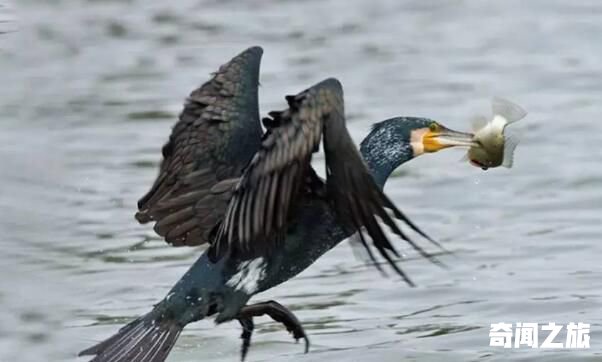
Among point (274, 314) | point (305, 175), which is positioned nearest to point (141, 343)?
point (274, 314)

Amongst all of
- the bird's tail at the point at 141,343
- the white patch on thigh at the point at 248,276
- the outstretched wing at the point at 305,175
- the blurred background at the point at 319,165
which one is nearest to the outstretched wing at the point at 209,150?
the white patch on thigh at the point at 248,276

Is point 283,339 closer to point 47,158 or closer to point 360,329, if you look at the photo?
point 360,329

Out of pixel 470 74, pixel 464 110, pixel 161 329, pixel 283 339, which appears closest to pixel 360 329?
pixel 283 339

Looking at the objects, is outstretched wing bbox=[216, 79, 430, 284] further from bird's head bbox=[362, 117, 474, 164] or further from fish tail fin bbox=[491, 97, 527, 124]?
fish tail fin bbox=[491, 97, 527, 124]

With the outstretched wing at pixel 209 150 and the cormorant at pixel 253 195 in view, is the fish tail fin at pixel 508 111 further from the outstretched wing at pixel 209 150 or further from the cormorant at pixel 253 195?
the outstretched wing at pixel 209 150

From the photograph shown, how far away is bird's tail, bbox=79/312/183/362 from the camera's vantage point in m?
7.05

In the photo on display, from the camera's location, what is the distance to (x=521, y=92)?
12945 mm

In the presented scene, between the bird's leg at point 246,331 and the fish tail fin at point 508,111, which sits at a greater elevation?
the fish tail fin at point 508,111

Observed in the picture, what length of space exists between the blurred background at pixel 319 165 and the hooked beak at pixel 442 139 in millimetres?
1108

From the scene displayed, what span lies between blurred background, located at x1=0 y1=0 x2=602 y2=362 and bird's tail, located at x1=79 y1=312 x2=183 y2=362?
0.99m

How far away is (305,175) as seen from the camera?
6.64 meters

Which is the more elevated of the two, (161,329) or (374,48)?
(374,48)

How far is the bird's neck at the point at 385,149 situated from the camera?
289 inches

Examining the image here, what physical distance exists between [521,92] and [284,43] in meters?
2.27
